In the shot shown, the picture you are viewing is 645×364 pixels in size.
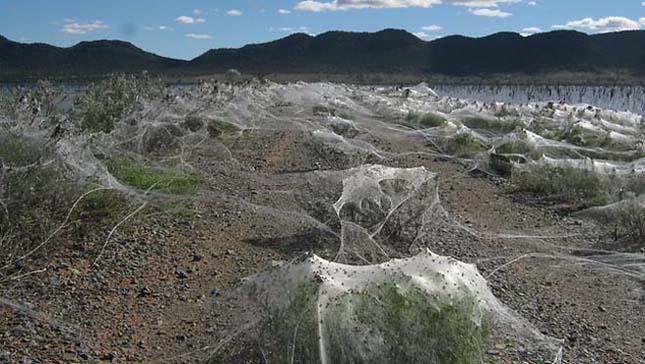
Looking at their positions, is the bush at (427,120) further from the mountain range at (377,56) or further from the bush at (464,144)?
the mountain range at (377,56)

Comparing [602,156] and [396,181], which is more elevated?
[396,181]

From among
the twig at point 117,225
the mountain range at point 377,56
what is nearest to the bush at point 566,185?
the twig at point 117,225

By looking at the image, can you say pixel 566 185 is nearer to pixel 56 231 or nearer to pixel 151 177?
pixel 151 177

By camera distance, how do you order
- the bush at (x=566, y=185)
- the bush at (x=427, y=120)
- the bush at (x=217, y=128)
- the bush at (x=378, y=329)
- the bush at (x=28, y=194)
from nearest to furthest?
the bush at (x=378, y=329)
the bush at (x=28, y=194)
the bush at (x=566, y=185)
the bush at (x=217, y=128)
the bush at (x=427, y=120)

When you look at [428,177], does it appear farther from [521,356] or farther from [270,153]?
[270,153]

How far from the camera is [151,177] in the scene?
26.2ft

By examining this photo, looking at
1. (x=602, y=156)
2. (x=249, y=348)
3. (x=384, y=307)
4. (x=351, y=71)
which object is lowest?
(x=351, y=71)

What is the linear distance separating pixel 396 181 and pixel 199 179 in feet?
8.75

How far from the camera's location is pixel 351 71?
86.0 m

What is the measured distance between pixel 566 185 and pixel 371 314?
6.62 m

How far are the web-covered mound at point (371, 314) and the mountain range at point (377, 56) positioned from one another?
71109 millimetres

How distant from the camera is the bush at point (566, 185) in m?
9.27

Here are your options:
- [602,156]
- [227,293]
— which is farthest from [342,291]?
[602,156]

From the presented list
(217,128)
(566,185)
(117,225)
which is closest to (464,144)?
(566,185)
